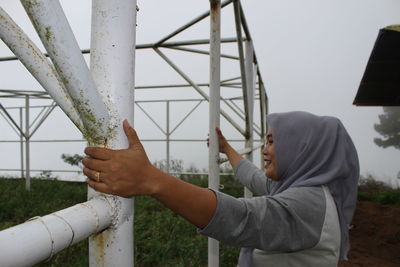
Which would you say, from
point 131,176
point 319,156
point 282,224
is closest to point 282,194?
point 282,224

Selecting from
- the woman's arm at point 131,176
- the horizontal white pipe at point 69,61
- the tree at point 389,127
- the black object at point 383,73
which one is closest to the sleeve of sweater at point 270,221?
the woman's arm at point 131,176

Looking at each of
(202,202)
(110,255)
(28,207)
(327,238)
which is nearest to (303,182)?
(327,238)

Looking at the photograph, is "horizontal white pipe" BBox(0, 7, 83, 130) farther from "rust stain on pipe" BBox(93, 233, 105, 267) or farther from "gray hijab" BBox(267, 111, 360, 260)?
"gray hijab" BBox(267, 111, 360, 260)

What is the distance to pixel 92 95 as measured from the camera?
0.62 meters

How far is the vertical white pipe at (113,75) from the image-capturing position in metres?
0.68

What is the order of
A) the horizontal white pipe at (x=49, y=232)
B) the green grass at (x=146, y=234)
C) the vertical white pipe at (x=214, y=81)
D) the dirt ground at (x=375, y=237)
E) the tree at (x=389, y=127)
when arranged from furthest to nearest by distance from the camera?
the tree at (x=389, y=127)
the dirt ground at (x=375, y=237)
the green grass at (x=146, y=234)
the vertical white pipe at (x=214, y=81)
the horizontal white pipe at (x=49, y=232)

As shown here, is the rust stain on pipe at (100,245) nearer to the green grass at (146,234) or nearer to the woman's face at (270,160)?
the woman's face at (270,160)

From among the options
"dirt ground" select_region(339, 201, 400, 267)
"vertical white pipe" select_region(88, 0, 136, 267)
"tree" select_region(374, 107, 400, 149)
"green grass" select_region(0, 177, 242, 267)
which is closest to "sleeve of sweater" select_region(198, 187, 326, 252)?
"vertical white pipe" select_region(88, 0, 136, 267)

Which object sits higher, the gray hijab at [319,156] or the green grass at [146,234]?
the gray hijab at [319,156]

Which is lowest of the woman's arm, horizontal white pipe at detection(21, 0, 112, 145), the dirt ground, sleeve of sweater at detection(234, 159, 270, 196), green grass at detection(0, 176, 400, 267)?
the dirt ground

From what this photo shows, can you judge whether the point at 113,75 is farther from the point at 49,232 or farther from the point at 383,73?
the point at 383,73

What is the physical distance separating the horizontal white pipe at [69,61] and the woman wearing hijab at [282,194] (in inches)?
2.3

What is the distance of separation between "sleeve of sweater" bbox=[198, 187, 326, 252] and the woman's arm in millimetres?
140

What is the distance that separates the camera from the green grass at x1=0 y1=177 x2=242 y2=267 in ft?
11.1
